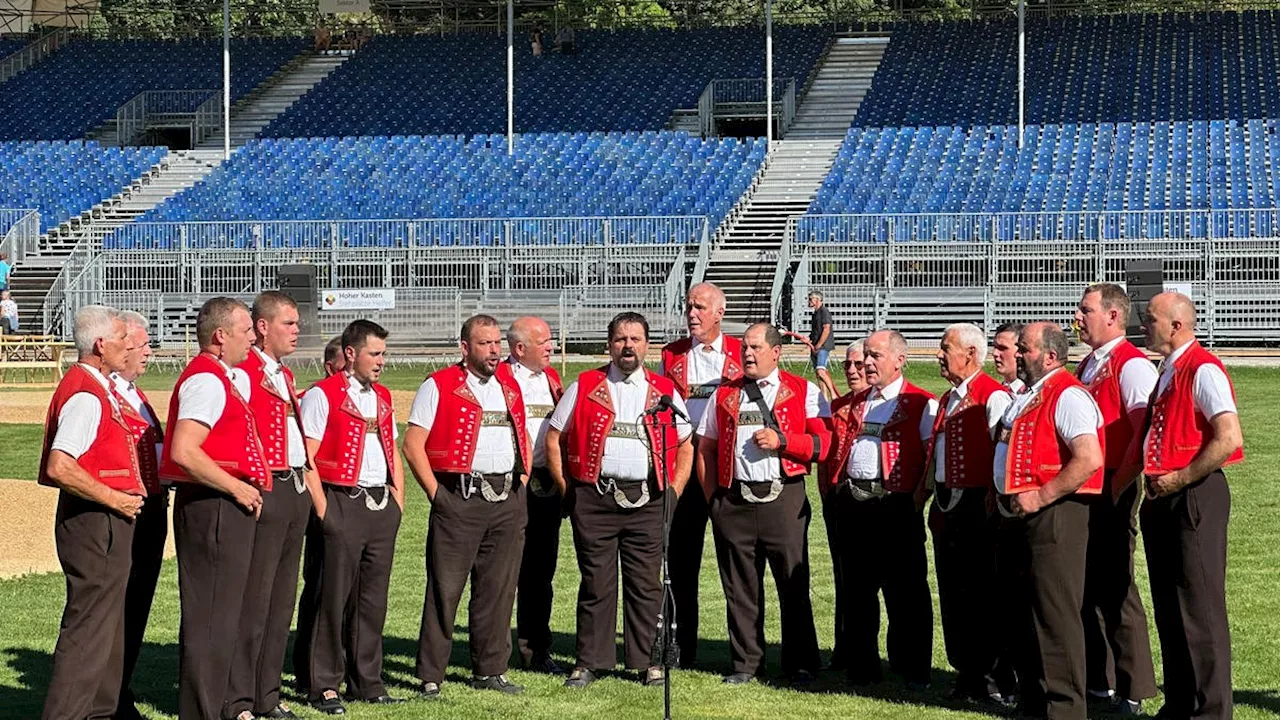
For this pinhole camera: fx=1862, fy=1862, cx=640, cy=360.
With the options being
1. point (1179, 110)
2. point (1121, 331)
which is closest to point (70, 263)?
point (1179, 110)

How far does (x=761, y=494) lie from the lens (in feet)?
31.1

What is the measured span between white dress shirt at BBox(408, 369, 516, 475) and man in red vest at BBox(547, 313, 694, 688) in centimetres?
34

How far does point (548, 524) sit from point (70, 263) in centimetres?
2589

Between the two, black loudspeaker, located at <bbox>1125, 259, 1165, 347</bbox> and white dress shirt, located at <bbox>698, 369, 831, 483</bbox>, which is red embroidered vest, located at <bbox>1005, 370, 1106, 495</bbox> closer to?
white dress shirt, located at <bbox>698, 369, 831, 483</bbox>

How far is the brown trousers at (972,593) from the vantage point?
889cm

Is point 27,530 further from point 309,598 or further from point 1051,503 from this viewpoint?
point 1051,503

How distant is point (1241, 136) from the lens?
119 feet

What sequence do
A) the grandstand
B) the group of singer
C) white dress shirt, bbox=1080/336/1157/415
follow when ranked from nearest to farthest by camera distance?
the group of singer < white dress shirt, bbox=1080/336/1157/415 < the grandstand

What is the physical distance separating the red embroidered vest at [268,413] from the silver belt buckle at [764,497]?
2.45m

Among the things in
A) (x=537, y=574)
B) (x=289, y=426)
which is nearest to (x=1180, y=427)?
(x=537, y=574)

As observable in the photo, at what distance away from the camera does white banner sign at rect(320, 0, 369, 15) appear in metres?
44.7

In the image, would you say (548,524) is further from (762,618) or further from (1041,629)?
(1041,629)

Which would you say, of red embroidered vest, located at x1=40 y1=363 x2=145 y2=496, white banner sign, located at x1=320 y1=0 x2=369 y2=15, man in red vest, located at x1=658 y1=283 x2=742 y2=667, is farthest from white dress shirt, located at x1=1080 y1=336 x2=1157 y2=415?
white banner sign, located at x1=320 y1=0 x2=369 y2=15

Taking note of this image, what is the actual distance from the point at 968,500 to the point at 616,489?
178 centimetres
